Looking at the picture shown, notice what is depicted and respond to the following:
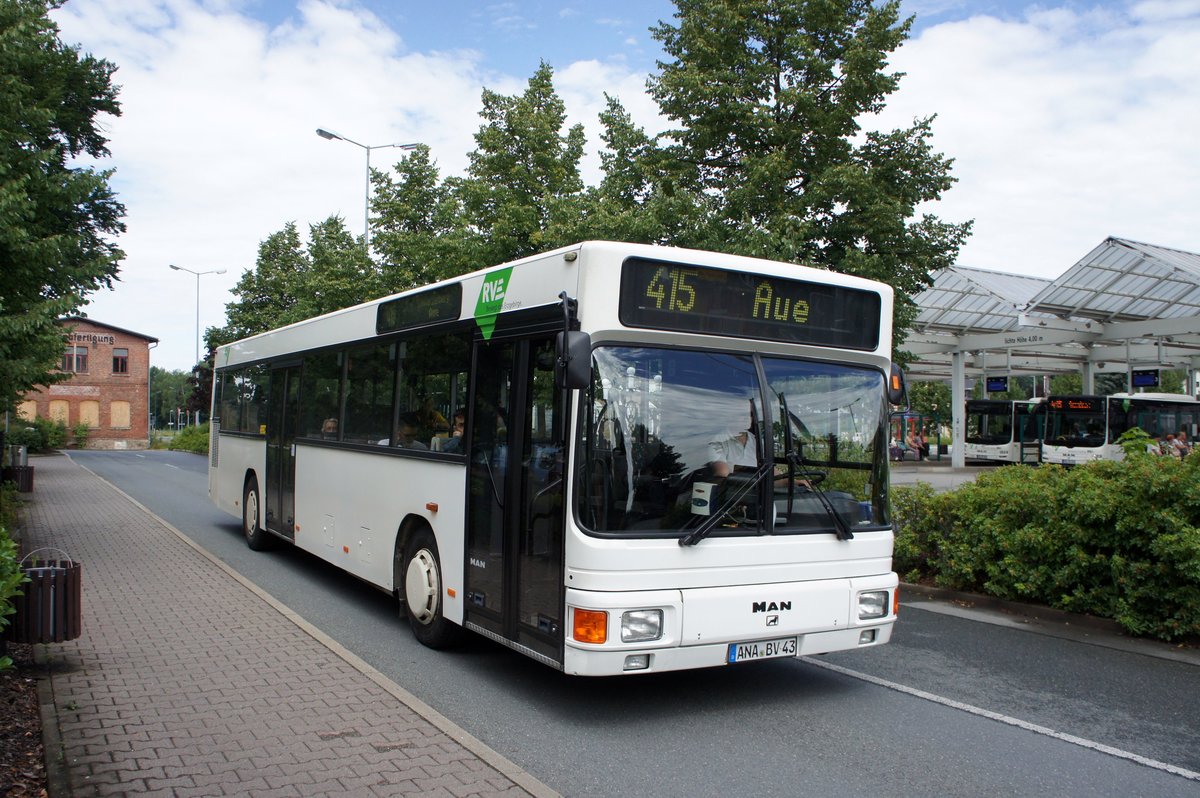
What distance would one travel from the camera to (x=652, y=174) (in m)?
17.1

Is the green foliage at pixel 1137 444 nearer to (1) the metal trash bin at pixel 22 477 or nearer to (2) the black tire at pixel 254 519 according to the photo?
(2) the black tire at pixel 254 519

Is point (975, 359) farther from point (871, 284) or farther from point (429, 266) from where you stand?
point (871, 284)

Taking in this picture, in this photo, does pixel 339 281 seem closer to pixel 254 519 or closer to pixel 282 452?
pixel 254 519

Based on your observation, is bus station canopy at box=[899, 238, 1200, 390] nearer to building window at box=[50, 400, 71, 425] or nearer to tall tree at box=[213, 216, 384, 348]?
tall tree at box=[213, 216, 384, 348]

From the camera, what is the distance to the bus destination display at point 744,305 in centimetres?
592

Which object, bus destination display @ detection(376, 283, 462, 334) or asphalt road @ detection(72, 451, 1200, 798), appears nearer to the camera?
asphalt road @ detection(72, 451, 1200, 798)

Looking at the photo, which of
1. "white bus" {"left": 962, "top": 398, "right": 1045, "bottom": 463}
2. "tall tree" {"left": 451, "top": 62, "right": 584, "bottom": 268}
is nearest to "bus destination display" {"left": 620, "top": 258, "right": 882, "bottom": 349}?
"tall tree" {"left": 451, "top": 62, "right": 584, "bottom": 268}

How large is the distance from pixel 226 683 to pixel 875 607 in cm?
453

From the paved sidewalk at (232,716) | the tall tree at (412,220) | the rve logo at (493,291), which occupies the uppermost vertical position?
the tall tree at (412,220)

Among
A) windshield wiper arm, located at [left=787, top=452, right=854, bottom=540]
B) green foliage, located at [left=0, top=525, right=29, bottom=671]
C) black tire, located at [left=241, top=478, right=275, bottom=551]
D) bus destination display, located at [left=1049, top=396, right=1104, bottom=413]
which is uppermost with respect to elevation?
bus destination display, located at [left=1049, top=396, right=1104, bottom=413]

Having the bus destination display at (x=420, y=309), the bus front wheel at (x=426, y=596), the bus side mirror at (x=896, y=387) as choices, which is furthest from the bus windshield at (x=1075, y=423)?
the bus front wheel at (x=426, y=596)

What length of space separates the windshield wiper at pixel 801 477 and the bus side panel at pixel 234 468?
9144 mm

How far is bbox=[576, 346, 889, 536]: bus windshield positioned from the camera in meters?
5.68

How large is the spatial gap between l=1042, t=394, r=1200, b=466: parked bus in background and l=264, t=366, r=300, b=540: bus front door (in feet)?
108
